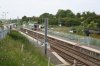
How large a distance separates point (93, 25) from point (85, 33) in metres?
9.71

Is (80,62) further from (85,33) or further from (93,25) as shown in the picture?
(93,25)

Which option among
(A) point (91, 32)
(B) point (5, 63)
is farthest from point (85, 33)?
(B) point (5, 63)

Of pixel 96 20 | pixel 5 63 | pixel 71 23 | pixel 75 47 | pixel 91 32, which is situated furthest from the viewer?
pixel 71 23

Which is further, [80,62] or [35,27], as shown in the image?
[35,27]

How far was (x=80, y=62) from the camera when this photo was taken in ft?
73.7

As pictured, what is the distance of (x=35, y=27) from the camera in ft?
259

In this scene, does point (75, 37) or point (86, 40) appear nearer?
point (86, 40)

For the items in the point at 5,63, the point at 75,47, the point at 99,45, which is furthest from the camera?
the point at 99,45

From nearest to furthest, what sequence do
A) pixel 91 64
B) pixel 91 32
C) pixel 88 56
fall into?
pixel 91 64, pixel 88 56, pixel 91 32

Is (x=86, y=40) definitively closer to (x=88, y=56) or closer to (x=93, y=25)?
(x=88, y=56)

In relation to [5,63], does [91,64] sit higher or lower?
lower

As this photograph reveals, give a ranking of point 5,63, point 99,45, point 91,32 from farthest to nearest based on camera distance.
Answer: point 91,32
point 99,45
point 5,63

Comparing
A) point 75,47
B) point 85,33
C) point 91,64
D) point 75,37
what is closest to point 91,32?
point 85,33

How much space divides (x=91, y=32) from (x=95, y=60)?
113 ft
